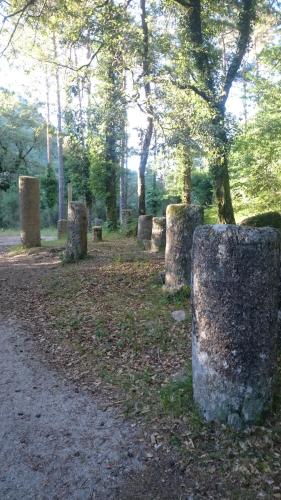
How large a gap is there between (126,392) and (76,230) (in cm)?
701

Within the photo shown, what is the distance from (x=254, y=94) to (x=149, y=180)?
999 inches

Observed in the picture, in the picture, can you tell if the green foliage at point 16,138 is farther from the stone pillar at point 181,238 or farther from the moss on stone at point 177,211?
the stone pillar at point 181,238

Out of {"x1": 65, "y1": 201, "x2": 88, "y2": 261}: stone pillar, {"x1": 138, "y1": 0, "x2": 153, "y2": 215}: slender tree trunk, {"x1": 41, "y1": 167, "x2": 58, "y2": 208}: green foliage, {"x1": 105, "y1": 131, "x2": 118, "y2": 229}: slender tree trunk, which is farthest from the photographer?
{"x1": 41, "y1": 167, "x2": 58, "y2": 208}: green foliage

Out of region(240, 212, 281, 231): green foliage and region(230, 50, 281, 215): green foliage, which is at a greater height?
region(230, 50, 281, 215): green foliage

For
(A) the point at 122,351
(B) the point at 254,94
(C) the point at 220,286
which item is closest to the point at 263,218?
(A) the point at 122,351

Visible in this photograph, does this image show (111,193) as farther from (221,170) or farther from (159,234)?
(221,170)

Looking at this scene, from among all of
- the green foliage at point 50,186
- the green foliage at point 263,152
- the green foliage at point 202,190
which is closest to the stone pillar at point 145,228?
the green foliage at point 263,152

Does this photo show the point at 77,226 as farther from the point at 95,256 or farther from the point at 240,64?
the point at 240,64

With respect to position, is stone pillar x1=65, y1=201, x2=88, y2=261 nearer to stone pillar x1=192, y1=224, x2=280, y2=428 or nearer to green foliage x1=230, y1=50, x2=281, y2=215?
green foliage x1=230, y1=50, x2=281, y2=215

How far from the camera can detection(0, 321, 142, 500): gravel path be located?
12.7ft

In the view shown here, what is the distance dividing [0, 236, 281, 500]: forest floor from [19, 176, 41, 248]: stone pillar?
18.8 feet

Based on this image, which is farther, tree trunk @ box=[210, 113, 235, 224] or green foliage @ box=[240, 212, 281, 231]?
tree trunk @ box=[210, 113, 235, 224]

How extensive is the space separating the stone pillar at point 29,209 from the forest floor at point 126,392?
5.74 meters

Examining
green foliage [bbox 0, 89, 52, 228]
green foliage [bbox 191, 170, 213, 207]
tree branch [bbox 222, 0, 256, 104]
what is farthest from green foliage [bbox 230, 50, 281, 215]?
green foliage [bbox 0, 89, 52, 228]
